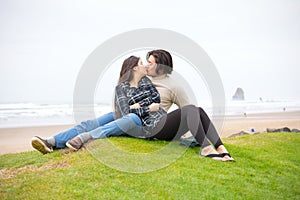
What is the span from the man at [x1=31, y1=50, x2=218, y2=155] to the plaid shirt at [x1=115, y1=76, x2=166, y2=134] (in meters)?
0.23

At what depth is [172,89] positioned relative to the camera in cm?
731

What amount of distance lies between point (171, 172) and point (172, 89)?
6.48ft

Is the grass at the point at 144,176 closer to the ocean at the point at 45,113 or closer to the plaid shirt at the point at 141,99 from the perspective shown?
the plaid shirt at the point at 141,99

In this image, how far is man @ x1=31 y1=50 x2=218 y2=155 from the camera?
282 inches

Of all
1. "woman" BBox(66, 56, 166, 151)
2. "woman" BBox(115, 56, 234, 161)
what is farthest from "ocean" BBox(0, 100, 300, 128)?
"woman" BBox(115, 56, 234, 161)

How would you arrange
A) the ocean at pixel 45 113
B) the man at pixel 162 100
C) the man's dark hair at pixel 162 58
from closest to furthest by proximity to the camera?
the man at pixel 162 100 → the man's dark hair at pixel 162 58 → the ocean at pixel 45 113

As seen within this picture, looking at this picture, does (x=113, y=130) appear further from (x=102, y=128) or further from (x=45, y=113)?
(x=45, y=113)

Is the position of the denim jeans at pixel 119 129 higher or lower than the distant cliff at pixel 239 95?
higher

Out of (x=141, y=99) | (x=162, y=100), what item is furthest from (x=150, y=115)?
(x=162, y=100)

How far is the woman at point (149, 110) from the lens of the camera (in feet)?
22.7

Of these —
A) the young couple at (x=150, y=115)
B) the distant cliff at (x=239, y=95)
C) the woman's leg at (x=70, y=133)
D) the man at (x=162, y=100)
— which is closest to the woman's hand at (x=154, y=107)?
the young couple at (x=150, y=115)

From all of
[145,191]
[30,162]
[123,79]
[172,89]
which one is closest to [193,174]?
[145,191]

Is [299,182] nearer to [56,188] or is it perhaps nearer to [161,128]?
[161,128]

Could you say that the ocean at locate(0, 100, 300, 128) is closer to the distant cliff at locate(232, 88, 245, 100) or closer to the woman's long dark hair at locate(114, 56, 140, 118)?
the woman's long dark hair at locate(114, 56, 140, 118)
